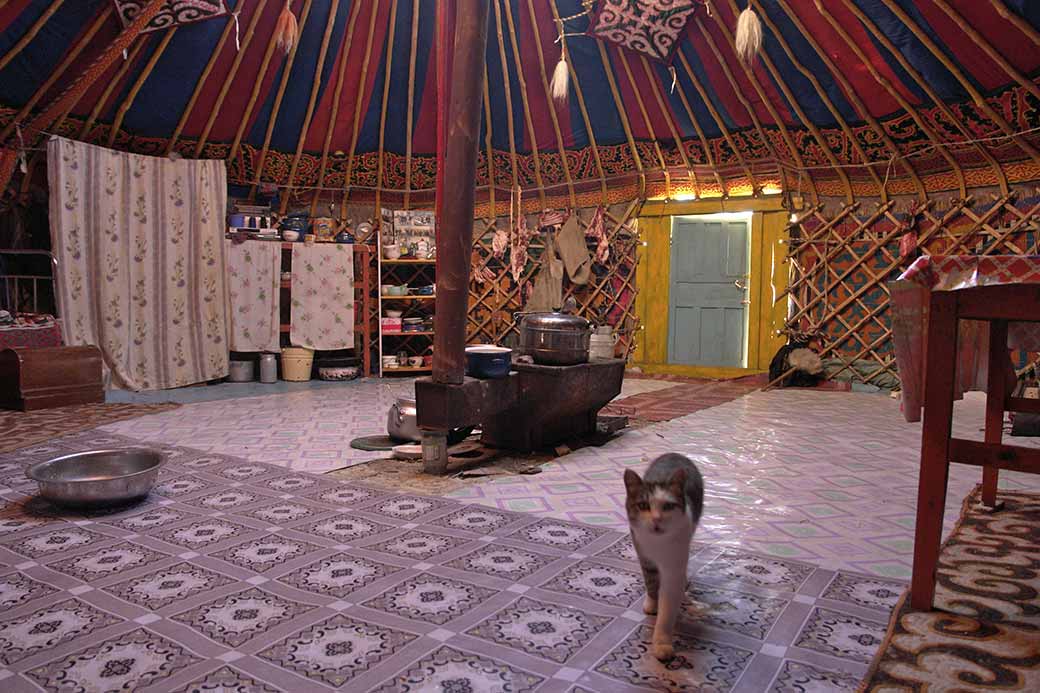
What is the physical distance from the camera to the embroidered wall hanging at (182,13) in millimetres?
3688

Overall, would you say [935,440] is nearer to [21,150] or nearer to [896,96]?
[896,96]

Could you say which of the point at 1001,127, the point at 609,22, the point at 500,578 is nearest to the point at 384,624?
the point at 500,578

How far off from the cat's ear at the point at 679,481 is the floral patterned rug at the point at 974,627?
1.31 ft

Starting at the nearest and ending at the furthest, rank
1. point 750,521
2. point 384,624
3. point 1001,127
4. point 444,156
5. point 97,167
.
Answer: point 384,624 < point 750,521 < point 444,156 < point 1001,127 < point 97,167

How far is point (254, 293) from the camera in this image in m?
4.90

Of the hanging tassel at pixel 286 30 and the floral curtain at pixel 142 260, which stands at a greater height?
the hanging tassel at pixel 286 30

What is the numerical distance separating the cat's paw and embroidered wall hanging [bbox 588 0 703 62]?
382 centimetres

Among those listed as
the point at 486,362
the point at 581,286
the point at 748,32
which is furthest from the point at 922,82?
the point at 486,362

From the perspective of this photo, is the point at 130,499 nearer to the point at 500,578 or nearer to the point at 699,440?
the point at 500,578

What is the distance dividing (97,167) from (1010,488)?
491 centimetres

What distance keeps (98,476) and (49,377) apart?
6.44ft

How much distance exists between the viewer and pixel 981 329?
1.74 meters

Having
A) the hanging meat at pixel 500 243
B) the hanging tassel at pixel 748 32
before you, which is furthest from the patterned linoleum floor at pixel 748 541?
the hanging meat at pixel 500 243

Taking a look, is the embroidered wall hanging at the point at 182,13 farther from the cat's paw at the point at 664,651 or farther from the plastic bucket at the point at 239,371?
the cat's paw at the point at 664,651
